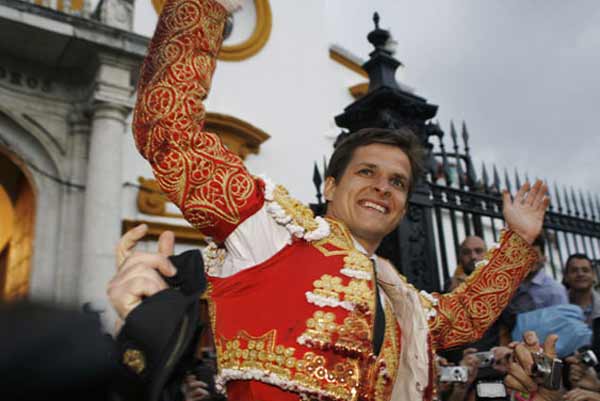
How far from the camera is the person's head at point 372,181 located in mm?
2004

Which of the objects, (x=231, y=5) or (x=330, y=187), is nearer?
(x=231, y=5)

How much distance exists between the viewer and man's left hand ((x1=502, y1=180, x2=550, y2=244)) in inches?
94.2

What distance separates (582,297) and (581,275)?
161 mm

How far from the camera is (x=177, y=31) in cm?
172

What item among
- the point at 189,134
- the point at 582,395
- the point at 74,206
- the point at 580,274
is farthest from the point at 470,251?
the point at 74,206

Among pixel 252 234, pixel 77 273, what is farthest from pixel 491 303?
pixel 77 273

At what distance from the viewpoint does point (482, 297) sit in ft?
7.55

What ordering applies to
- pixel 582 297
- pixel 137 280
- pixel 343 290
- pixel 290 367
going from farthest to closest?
pixel 582 297 < pixel 343 290 < pixel 290 367 < pixel 137 280

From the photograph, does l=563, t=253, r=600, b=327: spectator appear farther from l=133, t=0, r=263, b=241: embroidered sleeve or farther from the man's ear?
l=133, t=0, r=263, b=241: embroidered sleeve

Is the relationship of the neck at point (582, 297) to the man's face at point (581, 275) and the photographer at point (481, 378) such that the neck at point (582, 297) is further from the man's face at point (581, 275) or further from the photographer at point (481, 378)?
the photographer at point (481, 378)

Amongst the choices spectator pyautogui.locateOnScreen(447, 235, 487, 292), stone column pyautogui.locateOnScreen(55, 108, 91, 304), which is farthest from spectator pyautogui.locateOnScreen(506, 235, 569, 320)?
stone column pyautogui.locateOnScreen(55, 108, 91, 304)

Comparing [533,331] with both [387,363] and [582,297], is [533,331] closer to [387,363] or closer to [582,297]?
[387,363]

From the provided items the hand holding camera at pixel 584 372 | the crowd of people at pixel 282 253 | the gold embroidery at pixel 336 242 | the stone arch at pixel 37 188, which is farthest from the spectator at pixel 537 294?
the stone arch at pixel 37 188

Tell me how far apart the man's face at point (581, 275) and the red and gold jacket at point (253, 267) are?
8.76 feet
